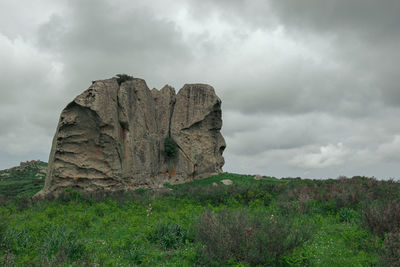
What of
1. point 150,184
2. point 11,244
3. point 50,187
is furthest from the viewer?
point 150,184

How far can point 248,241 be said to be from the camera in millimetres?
6922

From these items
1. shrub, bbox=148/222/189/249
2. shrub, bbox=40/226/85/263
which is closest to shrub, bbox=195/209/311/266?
shrub, bbox=148/222/189/249

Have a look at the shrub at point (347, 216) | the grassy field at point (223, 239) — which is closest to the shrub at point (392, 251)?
the grassy field at point (223, 239)

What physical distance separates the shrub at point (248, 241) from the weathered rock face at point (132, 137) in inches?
833

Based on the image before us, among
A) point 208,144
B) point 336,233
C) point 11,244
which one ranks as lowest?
point 11,244

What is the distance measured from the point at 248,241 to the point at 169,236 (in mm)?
3605

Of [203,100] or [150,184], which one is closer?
[150,184]

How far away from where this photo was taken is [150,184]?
31.2 meters

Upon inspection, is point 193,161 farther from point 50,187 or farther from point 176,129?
point 50,187

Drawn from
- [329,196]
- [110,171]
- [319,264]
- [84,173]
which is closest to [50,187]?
[84,173]

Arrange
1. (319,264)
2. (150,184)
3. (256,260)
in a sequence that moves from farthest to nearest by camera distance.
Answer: (150,184), (319,264), (256,260)

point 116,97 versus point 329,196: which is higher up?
point 116,97

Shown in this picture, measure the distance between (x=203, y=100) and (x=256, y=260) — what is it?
1205 inches

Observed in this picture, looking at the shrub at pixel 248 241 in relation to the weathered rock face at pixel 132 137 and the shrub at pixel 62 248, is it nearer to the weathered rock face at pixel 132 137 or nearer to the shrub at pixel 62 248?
the shrub at pixel 62 248
